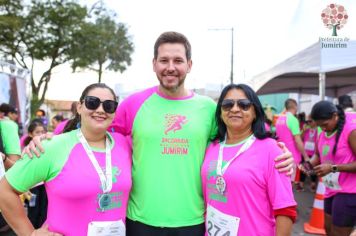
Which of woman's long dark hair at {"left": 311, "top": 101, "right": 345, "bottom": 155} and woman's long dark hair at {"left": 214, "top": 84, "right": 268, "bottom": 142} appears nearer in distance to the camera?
woman's long dark hair at {"left": 214, "top": 84, "right": 268, "bottom": 142}

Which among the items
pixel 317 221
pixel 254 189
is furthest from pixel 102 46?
pixel 254 189

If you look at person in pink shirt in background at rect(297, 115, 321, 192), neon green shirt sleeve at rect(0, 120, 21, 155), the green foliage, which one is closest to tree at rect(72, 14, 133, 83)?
the green foliage

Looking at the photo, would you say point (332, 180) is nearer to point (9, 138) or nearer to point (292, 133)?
point (9, 138)

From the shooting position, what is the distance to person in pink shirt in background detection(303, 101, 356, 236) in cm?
378

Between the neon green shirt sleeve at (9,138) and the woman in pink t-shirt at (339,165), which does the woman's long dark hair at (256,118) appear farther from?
the neon green shirt sleeve at (9,138)

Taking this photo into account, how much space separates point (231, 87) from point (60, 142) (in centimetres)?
115

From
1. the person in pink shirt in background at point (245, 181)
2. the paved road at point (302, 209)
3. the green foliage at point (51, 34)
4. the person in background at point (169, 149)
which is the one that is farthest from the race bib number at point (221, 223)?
the green foliage at point (51, 34)

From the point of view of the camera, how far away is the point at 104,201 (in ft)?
7.12

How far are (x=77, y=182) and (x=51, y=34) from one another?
2110 cm

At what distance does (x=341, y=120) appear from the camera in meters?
3.90

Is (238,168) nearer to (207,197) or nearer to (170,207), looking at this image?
(207,197)

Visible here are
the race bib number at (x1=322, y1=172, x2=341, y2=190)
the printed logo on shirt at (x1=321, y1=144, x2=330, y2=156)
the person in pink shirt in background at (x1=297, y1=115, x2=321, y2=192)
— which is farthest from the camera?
the person in pink shirt in background at (x1=297, y1=115, x2=321, y2=192)

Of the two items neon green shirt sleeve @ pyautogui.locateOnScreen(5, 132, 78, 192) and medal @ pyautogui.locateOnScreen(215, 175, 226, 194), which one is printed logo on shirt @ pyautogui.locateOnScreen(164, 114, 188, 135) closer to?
medal @ pyautogui.locateOnScreen(215, 175, 226, 194)

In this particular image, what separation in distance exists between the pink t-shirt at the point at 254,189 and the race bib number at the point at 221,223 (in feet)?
0.08
